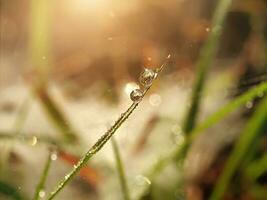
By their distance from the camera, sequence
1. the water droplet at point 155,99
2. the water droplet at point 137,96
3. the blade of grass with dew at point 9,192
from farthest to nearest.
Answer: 1. the water droplet at point 155,99
2. the blade of grass with dew at point 9,192
3. the water droplet at point 137,96

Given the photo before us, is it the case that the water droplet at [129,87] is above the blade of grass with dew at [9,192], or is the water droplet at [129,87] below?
above

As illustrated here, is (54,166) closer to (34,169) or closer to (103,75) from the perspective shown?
(34,169)

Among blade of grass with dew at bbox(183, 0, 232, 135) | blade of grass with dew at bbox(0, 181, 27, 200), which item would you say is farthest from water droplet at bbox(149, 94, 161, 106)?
Result: blade of grass with dew at bbox(0, 181, 27, 200)

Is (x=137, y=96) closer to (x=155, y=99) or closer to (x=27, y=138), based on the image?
(x=27, y=138)

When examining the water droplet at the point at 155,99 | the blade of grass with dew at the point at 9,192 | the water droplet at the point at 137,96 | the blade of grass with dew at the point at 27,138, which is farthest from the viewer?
the water droplet at the point at 155,99

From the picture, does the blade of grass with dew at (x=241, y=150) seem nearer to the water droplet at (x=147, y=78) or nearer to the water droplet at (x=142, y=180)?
the water droplet at (x=142, y=180)

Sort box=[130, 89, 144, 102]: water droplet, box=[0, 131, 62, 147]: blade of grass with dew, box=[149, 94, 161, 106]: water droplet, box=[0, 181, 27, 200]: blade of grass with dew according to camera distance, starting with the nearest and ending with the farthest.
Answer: box=[130, 89, 144, 102]: water droplet → box=[0, 181, 27, 200]: blade of grass with dew → box=[0, 131, 62, 147]: blade of grass with dew → box=[149, 94, 161, 106]: water droplet

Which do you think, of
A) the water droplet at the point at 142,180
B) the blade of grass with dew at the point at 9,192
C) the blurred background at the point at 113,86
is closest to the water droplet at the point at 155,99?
the blurred background at the point at 113,86

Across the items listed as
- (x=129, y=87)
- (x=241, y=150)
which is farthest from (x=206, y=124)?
(x=129, y=87)

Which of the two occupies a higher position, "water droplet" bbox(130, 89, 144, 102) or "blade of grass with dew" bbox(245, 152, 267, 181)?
"blade of grass with dew" bbox(245, 152, 267, 181)

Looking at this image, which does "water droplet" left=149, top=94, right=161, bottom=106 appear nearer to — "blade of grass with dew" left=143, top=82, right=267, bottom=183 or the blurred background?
the blurred background
